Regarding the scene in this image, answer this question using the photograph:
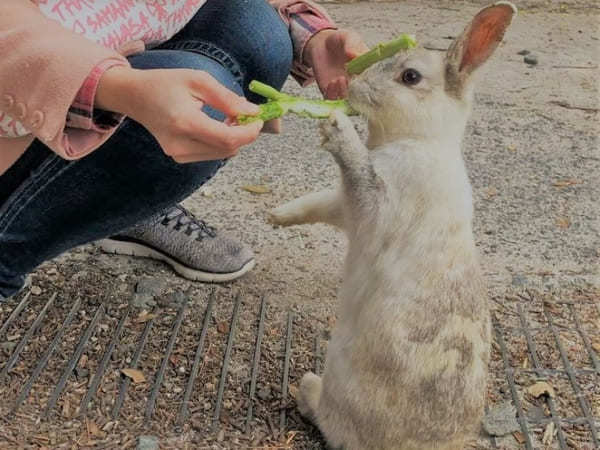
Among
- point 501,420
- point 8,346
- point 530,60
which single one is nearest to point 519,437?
point 501,420

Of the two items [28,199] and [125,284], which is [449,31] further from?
[28,199]

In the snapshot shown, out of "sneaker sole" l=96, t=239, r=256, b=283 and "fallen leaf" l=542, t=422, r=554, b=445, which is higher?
"sneaker sole" l=96, t=239, r=256, b=283

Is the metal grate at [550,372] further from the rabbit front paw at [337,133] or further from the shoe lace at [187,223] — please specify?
the shoe lace at [187,223]

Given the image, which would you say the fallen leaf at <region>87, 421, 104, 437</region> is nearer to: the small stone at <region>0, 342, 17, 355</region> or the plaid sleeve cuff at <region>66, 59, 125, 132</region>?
the small stone at <region>0, 342, 17, 355</region>

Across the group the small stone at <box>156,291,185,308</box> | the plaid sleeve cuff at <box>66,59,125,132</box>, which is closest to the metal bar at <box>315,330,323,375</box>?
the small stone at <box>156,291,185,308</box>

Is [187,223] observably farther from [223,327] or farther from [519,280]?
[519,280]

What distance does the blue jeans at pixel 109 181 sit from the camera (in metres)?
1.70

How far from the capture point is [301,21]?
2.16m

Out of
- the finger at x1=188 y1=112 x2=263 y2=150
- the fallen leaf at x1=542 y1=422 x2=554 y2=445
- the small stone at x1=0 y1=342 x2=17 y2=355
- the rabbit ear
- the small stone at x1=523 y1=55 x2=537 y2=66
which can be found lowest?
the small stone at x1=523 y1=55 x2=537 y2=66

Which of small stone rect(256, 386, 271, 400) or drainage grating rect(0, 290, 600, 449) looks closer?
drainage grating rect(0, 290, 600, 449)

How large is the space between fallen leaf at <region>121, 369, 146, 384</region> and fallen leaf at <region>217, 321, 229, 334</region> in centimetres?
26

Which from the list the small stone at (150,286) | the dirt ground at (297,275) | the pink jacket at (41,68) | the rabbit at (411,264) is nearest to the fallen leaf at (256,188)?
the dirt ground at (297,275)

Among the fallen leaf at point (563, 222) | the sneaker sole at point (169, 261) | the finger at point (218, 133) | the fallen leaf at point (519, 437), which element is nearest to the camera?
the finger at point (218, 133)

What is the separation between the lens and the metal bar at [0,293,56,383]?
193 cm
